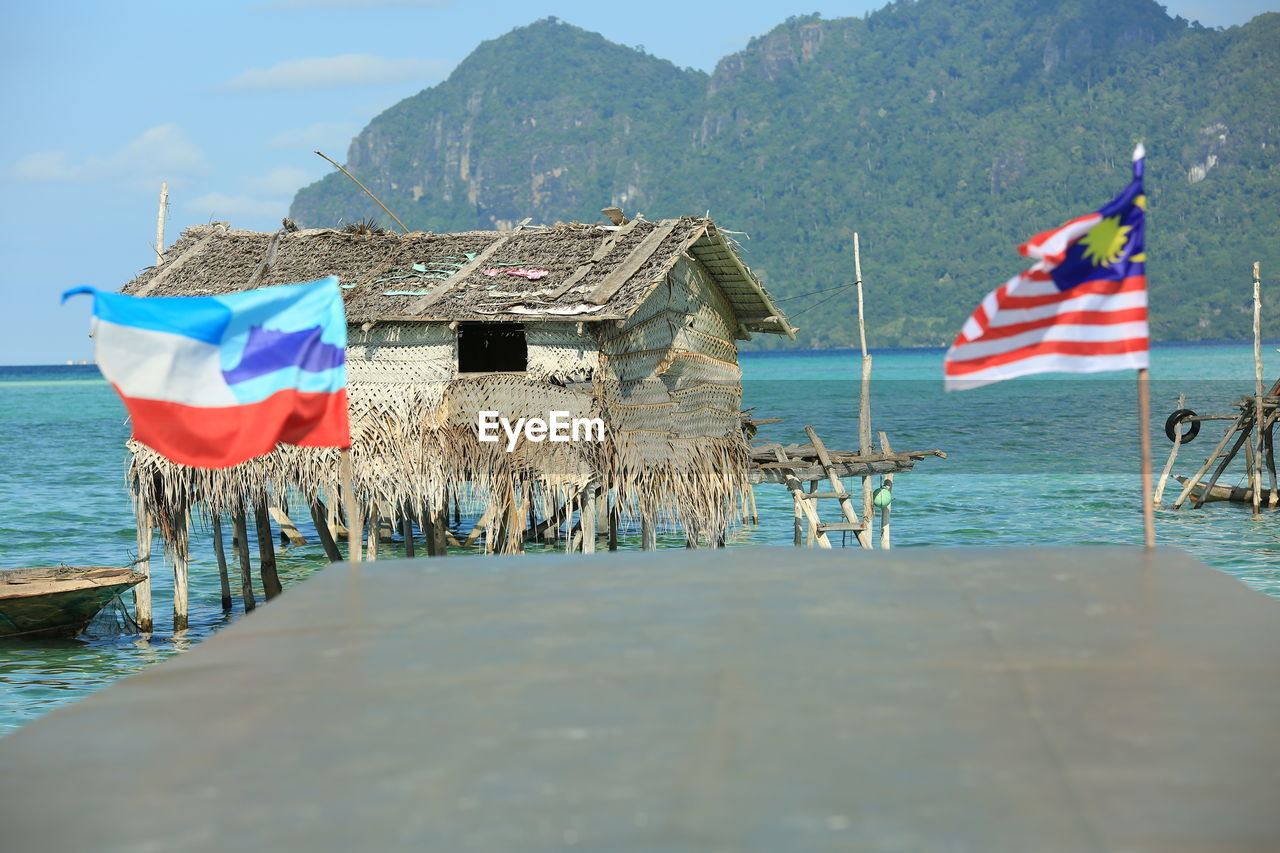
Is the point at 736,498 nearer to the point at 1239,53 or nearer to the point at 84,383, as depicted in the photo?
the point at 84,383

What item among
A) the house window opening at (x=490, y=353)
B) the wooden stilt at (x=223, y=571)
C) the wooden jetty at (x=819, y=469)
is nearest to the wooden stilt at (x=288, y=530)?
the wooden stilt at (x=223, y=571)

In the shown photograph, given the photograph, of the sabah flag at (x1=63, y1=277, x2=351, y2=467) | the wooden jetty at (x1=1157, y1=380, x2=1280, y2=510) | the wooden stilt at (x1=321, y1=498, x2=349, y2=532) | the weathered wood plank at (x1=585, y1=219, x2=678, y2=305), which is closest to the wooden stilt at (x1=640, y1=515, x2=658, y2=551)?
the weathered wood plank at (x1=585, y1=219, x2=678, y2=305)

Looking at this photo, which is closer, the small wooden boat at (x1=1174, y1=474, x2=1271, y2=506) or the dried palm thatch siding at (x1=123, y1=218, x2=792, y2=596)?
the dried palm thatch siding at (x1=123, y1=218, x2=792, y2=596)

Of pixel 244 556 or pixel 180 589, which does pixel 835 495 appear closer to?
pixel 244 556

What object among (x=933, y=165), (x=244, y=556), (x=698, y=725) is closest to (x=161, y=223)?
(x=244, y=556)

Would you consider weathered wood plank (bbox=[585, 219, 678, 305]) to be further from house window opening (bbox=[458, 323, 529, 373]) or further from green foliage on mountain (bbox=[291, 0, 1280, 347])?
green foliage on mountain (bbox=[291, 0, 1280, 347])

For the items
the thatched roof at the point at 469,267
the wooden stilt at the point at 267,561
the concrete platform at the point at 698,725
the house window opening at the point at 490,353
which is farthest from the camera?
the house window opening at the point at 490,353

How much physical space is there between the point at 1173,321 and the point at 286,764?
145961mm

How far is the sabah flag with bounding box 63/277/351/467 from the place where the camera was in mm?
8531

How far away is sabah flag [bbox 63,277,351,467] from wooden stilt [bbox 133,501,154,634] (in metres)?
11.8

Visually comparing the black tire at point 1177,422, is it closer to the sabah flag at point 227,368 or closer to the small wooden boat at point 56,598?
the small wooden boat at point 56,598

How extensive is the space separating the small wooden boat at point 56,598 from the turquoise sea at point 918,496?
26cm

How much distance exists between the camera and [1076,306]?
8398mm

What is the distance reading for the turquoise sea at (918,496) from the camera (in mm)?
20781
